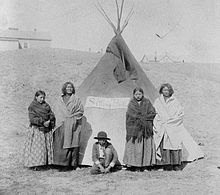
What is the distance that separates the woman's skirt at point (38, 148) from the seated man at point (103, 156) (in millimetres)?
779

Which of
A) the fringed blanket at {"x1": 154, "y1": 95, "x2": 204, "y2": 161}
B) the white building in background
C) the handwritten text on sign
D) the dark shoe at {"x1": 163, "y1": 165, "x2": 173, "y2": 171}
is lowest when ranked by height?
the dark shoe at {"x1": 163, "y1": 165, "x2": 173, "y2": 171}

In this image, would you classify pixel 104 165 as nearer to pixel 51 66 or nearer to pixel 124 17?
pixel 124 17

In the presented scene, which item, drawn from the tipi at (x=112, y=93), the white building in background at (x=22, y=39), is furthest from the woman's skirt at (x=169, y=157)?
the white building in background at (x=22, y=39)

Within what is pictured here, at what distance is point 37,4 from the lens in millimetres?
15336

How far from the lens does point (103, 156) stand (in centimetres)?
549

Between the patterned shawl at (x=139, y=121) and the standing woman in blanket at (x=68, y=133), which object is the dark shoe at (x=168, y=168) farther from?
the standing woman in blanket at (x=68, y=133)

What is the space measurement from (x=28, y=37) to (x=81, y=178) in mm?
23268

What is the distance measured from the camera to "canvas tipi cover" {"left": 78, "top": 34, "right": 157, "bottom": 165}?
601cm

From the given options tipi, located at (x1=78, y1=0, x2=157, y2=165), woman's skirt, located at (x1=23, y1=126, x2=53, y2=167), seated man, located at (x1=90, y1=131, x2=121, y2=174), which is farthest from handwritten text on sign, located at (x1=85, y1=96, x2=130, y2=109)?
woman's skirt, located at (x1=23, y1=126, x2=53, y2=167)

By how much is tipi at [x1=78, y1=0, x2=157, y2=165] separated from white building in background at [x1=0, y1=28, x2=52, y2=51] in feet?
64.6

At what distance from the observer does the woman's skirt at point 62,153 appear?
562 centimetres

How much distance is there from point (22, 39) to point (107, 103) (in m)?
21.9

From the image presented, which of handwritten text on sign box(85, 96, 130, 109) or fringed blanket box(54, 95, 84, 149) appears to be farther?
handwritten text on sign box(85, 96, 130, 109)

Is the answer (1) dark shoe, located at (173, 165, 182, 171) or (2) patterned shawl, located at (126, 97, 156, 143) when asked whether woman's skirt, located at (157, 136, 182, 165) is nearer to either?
(1) dark shoe, located at (173, 165, 182, 171)
